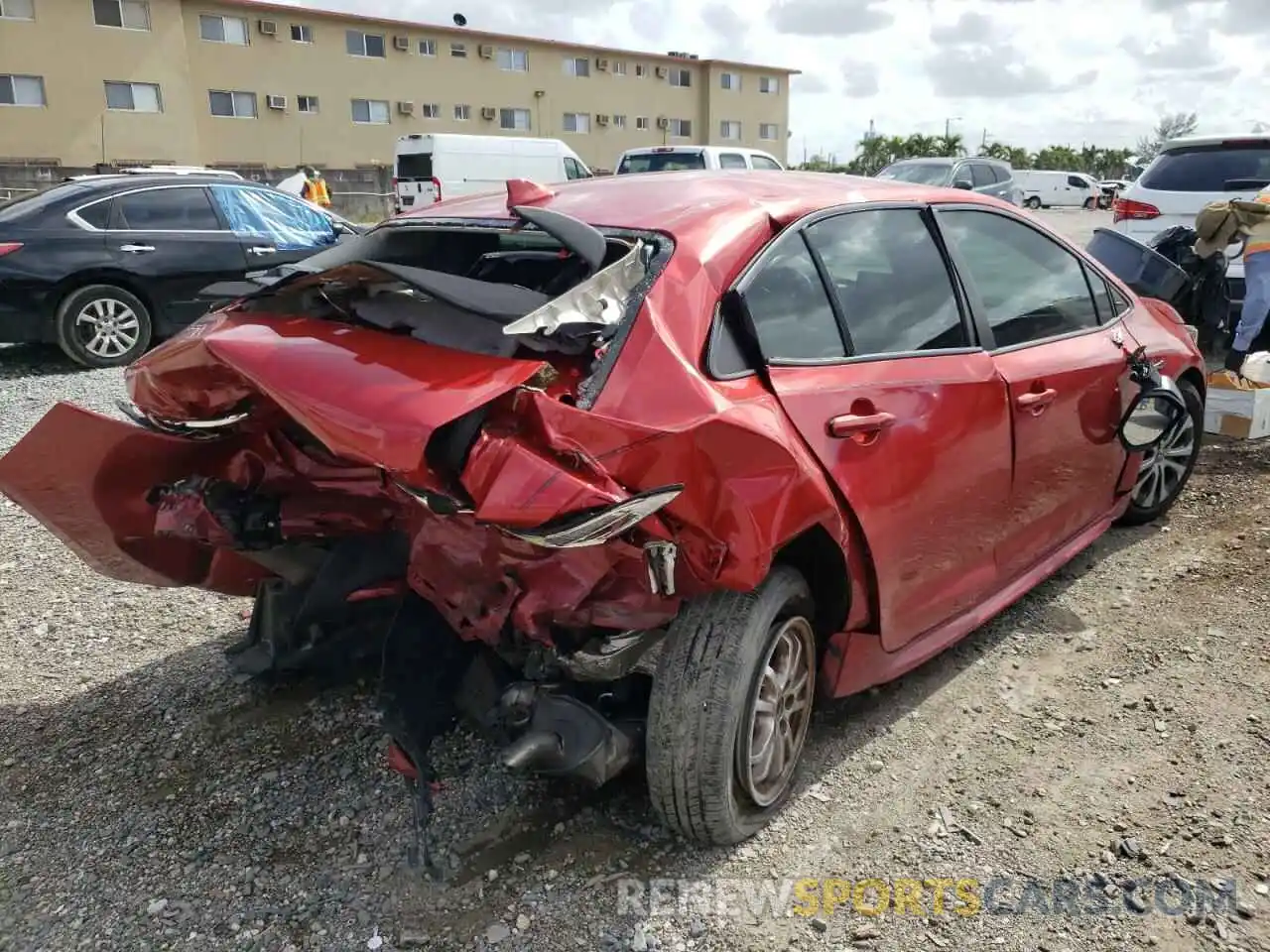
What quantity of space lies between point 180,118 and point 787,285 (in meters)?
35.5

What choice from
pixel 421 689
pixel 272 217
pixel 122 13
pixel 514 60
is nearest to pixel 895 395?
pixel 421 689

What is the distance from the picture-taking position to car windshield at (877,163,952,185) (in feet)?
52.3

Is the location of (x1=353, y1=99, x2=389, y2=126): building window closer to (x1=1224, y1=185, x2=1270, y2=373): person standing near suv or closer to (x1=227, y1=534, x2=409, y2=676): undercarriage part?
(x1=1224, y1=185, x2=1270, y2=373): person standing near suv

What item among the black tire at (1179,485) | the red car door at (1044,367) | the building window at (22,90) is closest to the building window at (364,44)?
the building window at (22,90)

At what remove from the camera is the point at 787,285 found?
2701 millimetres

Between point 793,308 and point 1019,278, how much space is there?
1342 millimetres

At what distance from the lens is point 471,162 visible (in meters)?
21.1

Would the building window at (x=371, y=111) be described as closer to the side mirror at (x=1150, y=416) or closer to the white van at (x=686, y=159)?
the white van at (x=686, y=159)

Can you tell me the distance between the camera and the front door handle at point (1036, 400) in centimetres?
324

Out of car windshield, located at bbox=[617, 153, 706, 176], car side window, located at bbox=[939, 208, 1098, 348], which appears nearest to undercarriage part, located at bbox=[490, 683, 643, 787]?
car side window, located at bbox=[939, 208, 1098, 348]

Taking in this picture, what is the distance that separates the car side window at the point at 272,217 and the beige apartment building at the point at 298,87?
25.6m

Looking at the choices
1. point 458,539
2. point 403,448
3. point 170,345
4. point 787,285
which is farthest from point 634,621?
point 170,345

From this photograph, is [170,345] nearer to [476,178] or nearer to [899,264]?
[899,264]

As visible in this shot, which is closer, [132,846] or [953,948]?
[953,948]
